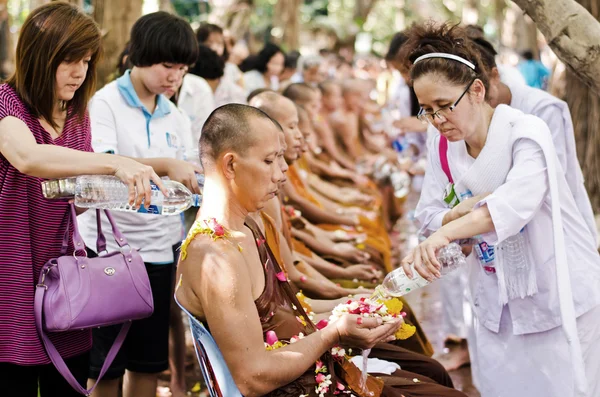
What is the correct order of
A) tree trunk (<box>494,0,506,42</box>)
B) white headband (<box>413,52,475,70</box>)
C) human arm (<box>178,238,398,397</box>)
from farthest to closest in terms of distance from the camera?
tree trunk (<box>494,0,506,42</box>) → white headband (<box>413,52,475,70</box>) → human arm (<box>178,238,398,397</box>)

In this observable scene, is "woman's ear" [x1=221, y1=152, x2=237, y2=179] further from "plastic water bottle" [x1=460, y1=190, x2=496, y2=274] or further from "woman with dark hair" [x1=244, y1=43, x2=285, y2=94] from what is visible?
"woman with dark hair" [x1=244, y1=43, x2=285, y2=94]

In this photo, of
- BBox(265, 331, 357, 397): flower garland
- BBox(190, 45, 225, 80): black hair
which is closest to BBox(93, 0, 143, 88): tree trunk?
BBox(190, 45, 225, 80): black hair

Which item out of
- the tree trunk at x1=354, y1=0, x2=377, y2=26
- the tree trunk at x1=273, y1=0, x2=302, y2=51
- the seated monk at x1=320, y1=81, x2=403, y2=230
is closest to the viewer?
the seated monk at x1=320, y1=81, x2=403, y2=230

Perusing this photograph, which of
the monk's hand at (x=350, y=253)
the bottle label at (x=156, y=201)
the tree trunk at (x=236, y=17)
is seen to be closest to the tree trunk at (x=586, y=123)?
the monk's hand at (x=350, y=253)

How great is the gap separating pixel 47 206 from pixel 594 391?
254 cm

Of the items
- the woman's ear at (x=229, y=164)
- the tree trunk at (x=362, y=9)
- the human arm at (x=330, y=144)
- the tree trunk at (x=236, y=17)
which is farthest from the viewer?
the tree trunk at (x=362, y=9)

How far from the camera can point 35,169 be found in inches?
119

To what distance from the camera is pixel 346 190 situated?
8.70 metres

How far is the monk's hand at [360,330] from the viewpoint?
116 inches

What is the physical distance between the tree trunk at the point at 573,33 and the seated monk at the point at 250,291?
1.62 m

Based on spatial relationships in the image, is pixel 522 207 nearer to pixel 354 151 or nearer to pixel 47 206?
pixel 47 206

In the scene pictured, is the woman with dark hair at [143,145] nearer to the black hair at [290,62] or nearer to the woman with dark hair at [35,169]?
the woman with dark hair at [35,169]

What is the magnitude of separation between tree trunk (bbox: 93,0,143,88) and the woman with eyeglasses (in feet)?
14.8

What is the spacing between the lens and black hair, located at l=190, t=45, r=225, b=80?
714 cm
